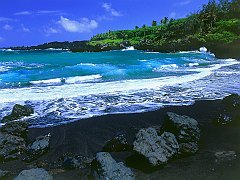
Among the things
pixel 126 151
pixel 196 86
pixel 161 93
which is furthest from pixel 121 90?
pixel 126 151

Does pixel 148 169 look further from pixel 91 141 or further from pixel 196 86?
pixel 196 86

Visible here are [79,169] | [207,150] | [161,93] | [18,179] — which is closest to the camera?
[18,179]

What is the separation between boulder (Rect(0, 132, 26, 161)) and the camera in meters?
11.0

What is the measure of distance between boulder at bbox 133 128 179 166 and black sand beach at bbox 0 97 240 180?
0.94 ft

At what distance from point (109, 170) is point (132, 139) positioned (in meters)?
3.64

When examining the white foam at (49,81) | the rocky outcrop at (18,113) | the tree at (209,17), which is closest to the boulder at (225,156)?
the rocky outcrop at (18,113)

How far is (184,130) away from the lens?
11.4 m

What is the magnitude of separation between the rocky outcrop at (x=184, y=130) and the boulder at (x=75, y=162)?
10.4 feet

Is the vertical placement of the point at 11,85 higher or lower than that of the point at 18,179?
lower

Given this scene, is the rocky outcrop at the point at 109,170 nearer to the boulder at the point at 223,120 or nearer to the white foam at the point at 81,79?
the boulder at the point at 223,120

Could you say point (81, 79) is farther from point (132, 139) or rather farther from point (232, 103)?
point (132, 139)

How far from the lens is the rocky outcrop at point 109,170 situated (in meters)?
8.57

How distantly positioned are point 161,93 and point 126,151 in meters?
9.70

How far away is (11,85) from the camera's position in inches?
1105
